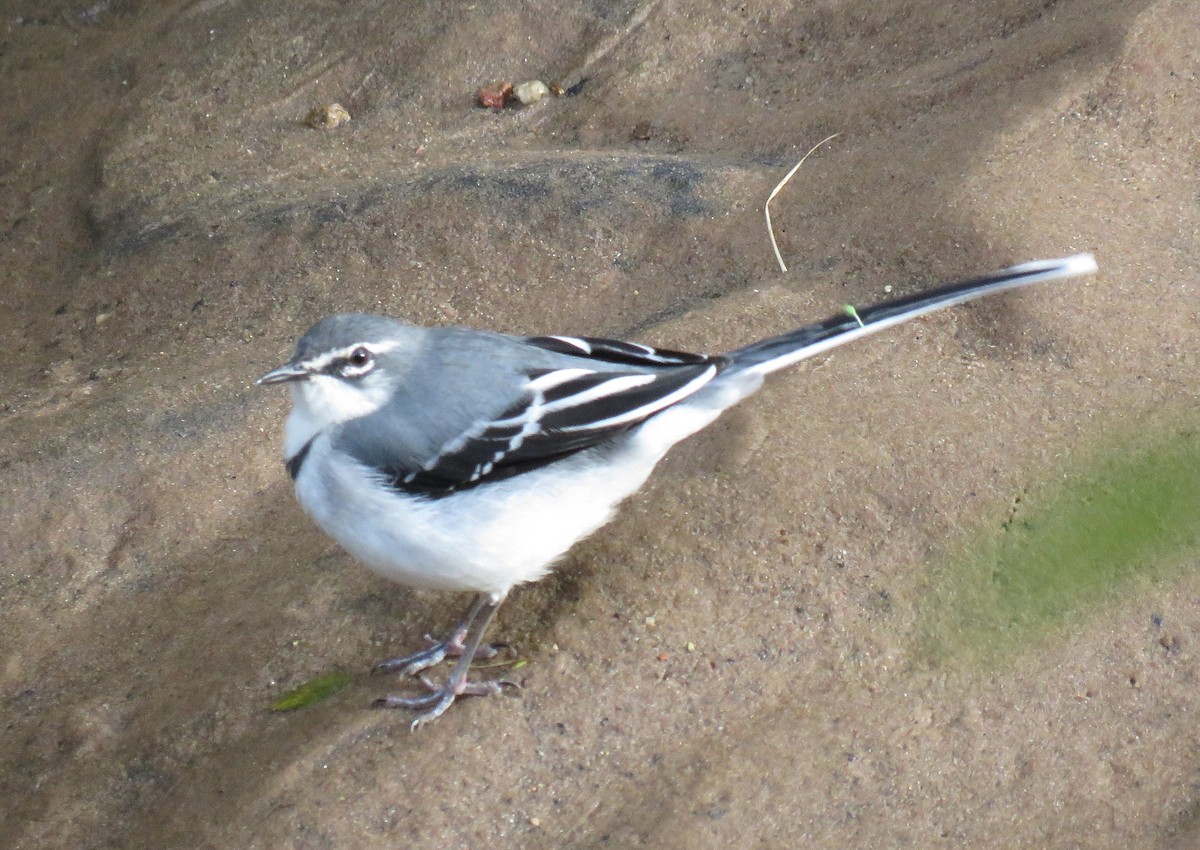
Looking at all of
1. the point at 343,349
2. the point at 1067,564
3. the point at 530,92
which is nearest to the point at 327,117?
the point at 530,92

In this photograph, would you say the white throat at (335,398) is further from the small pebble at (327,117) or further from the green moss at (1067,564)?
the small pebble at (327,117)

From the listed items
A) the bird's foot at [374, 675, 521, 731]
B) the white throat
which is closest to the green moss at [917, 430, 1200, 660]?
the bird's foot at [374, 675, 521, 731]

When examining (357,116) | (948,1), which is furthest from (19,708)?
(948,1)

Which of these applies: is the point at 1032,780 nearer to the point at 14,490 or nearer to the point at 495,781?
the point at 495,781

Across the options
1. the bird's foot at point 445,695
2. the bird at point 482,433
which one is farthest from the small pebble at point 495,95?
the bird's foot at point 445,695

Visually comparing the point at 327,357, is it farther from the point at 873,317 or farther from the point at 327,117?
the point at 327,117
